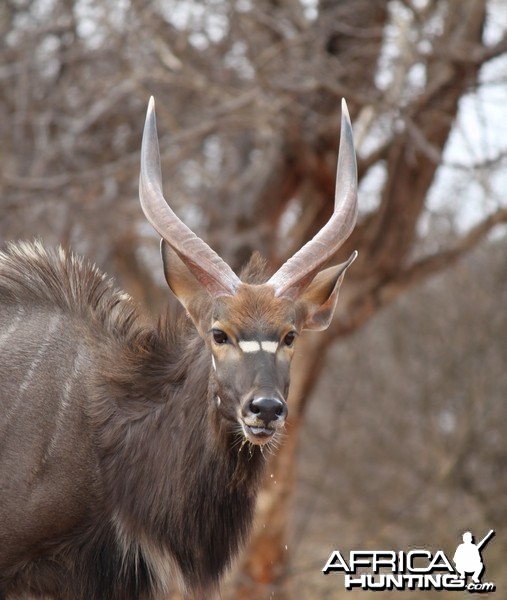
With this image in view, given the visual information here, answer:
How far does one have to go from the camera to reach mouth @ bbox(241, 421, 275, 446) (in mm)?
4441

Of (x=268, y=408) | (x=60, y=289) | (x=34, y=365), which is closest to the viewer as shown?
(x=268, y=408)

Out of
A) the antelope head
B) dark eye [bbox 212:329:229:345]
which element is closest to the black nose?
the antelope head

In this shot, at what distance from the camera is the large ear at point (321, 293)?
16.6 feet

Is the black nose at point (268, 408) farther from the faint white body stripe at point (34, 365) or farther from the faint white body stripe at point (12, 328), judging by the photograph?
the faint white body stripe at point (12, 328)

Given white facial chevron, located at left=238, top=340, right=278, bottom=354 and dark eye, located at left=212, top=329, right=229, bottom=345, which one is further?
dark eye, located at left=212, top=329, right=229, bottom=345

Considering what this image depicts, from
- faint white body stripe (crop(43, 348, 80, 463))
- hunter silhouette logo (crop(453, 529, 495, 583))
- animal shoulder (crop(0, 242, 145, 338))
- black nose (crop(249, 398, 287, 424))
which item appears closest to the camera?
black nose (crop(249, 398, 287, 424))

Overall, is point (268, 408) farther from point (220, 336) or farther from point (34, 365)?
point (34, 365)

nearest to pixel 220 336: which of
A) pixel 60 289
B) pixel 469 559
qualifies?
pixel 60 289

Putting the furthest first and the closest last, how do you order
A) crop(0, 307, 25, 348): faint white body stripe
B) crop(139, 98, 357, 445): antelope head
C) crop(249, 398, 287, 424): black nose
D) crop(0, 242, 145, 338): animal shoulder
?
crop(0, 242, 145, 338): animal shoulder, crop(0, 307, 25, 348): faint white body stripe, crop(139, 98, 357, 445): antelope head, crop(249, 398, 287, 424): black nose

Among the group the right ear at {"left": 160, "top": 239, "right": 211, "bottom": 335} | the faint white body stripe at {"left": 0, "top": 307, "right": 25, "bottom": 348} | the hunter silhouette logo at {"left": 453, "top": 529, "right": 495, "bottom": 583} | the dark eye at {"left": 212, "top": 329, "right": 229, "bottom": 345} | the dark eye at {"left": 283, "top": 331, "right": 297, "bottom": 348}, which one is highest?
the right ear at {"left": 160, "top": 239, "right": 211, "bottom": 335}

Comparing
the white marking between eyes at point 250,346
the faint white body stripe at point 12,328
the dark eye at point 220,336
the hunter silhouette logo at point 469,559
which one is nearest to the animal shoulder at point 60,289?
the faint white body stripe at point 12,328

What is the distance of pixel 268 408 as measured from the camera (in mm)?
4402

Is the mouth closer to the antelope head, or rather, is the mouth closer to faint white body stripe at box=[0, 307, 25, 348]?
the antelope head

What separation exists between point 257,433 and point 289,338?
51 centimetres
